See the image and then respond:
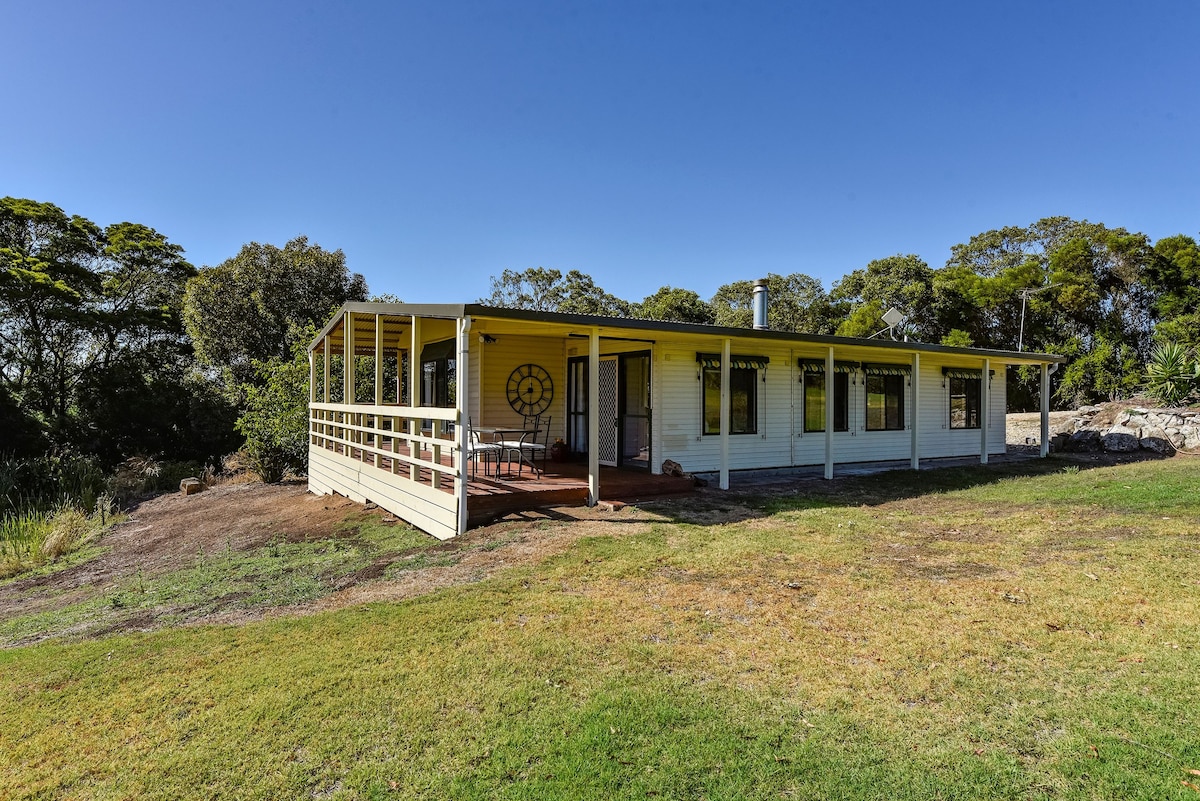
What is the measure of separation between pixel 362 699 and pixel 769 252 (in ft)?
94.2

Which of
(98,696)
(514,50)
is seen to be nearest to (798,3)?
(514,50)

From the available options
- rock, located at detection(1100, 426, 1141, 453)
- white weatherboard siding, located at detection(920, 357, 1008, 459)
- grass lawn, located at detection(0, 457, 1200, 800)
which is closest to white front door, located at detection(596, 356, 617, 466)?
grass lawn, located at detection(0, 457, 1200, 800)

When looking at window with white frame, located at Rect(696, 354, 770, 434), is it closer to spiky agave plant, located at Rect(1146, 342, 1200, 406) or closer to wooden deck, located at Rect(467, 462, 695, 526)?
wooden deck, located at Rect(467, 462, 695, 526)

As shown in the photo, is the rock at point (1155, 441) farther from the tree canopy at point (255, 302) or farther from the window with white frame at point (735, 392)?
the tree canopy at point (255, 302)

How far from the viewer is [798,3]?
11.4 metres

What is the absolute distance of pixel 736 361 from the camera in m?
10.3

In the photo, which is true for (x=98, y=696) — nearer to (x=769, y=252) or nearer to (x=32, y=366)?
(x=32, y=366)

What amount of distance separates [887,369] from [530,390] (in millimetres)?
6912

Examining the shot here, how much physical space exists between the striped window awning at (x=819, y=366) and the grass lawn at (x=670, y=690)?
6210 mm

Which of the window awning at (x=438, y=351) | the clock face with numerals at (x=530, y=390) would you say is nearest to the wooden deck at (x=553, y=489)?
the clock face with numerals at (x=530, y=390)

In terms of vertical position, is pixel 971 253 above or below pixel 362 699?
above

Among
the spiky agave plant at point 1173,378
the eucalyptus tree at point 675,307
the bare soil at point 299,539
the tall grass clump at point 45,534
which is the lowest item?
the tall grass clump at point 45,534

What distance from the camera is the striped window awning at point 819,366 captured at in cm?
1120

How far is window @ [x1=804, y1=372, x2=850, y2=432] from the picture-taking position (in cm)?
1143
